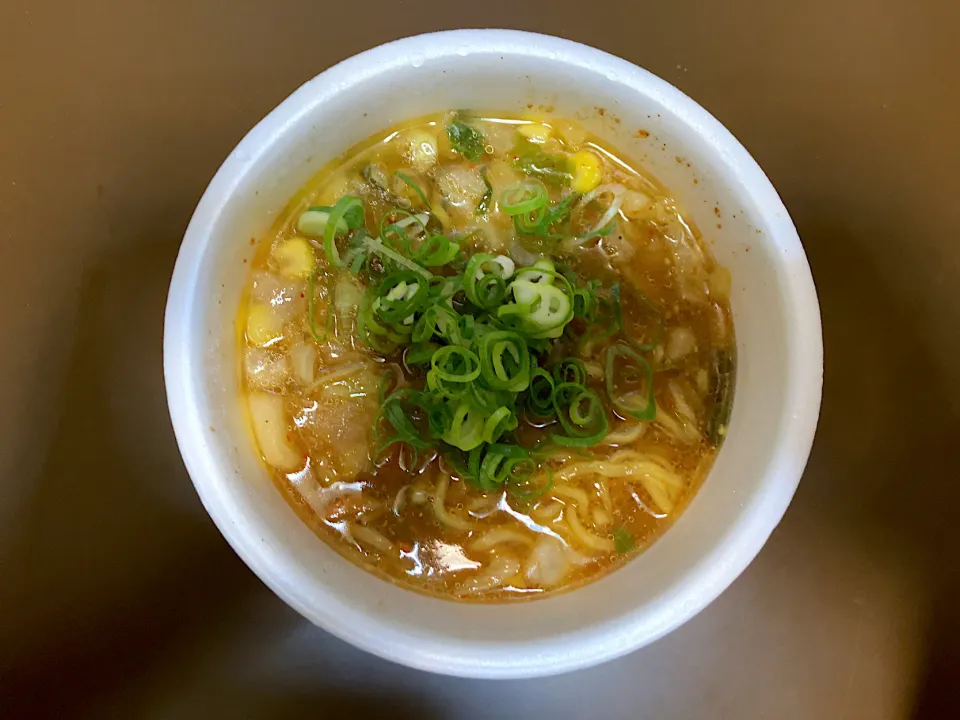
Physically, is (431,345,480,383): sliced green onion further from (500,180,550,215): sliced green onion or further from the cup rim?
the cup rim

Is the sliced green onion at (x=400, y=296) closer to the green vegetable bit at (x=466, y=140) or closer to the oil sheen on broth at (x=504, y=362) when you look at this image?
the oil sheen on broth at (x=504, y=362)

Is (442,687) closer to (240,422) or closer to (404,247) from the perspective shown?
(240,422)

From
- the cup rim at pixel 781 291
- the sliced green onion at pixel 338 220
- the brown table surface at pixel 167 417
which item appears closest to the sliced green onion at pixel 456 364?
the sliced green onion at pixel 338 220

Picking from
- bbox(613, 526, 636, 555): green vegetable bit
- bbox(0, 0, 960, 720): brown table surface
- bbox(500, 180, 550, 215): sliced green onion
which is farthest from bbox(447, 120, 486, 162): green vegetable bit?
bbox(613, 526, 636, 555): green vegetable bit

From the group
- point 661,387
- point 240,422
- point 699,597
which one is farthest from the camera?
point 661,387

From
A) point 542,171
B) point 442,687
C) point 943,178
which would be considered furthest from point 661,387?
point 943,178
